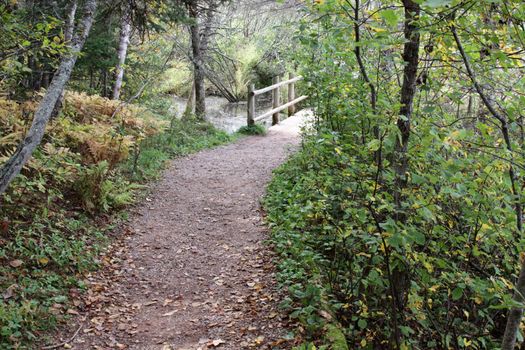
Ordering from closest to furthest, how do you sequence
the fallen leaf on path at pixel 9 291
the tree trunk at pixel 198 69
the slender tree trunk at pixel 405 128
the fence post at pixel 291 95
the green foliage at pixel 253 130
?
1. the slender tree trunk at pixel 405 128
2. the fallen leaf on path at pixel 9 291
3. the tree trunk at pixel 198 69
4. the green foliage at pixel 253 130
5. the fence post at pixel 291 95

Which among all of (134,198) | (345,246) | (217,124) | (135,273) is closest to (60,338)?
(135,273)

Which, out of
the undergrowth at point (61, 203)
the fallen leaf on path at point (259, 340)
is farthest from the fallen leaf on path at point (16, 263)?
the fallen leaf on path at point (259, 340)

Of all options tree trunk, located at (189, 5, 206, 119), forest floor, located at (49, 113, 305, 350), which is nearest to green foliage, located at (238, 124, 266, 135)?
tree trunk, located at (189, 5, 206, 119)

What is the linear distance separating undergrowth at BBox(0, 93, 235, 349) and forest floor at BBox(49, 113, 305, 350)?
0.98 feet

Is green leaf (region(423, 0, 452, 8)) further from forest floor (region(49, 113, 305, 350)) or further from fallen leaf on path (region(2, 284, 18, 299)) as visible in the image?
fallen leaf on path (region(2, 284, 18, 299))

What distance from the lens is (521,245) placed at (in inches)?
118

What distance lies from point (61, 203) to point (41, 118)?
1.93 meters

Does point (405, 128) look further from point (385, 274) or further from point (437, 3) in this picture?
point (437, 3)

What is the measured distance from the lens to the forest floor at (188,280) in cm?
430

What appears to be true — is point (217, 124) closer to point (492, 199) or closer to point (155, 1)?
point (155, 1)

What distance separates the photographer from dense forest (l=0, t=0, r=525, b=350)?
A: 312 centimetres

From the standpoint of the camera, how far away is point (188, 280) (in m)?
5.48

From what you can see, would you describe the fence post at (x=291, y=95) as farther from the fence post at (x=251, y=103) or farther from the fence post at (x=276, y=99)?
the fence post at (x=251, y=103)

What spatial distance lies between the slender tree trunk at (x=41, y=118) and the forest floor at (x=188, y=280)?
154 centimetres
